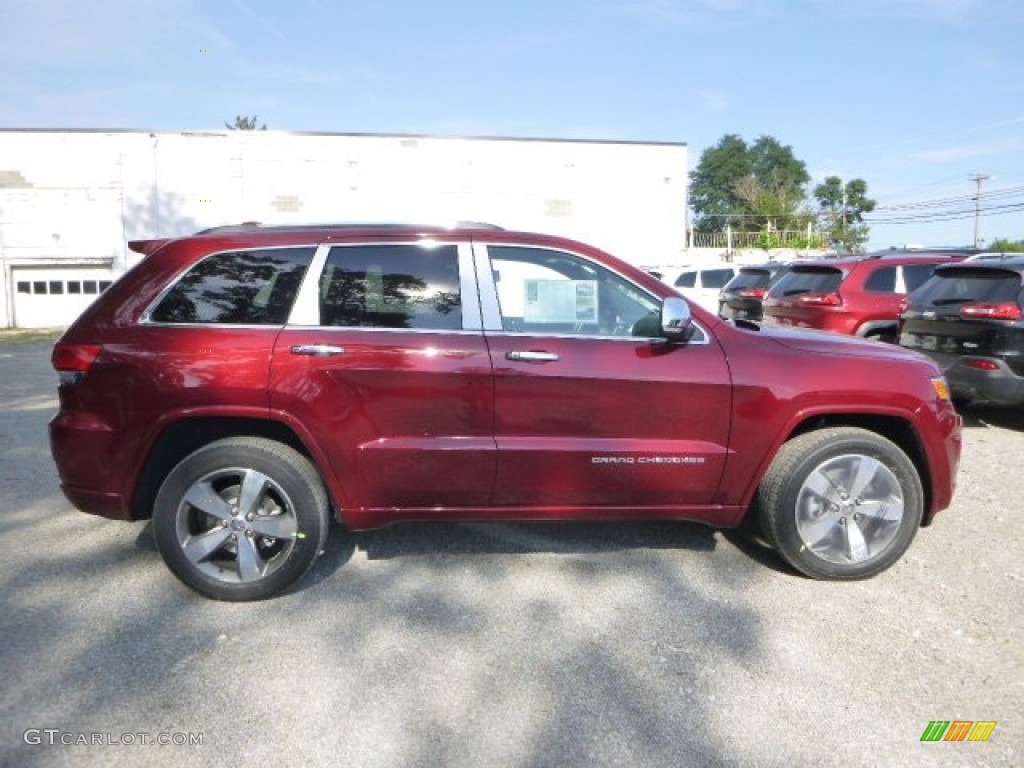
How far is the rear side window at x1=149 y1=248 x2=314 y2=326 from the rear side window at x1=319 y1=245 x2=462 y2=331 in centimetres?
17

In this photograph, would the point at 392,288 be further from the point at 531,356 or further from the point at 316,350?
the point at 531,356

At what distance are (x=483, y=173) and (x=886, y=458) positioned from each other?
21.3 meters

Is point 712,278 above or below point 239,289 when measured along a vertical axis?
above

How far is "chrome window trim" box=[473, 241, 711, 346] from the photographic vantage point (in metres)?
3.72

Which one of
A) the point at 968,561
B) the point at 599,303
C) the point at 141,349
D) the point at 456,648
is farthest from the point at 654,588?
the point at 141,349

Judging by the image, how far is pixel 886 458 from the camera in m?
3.87

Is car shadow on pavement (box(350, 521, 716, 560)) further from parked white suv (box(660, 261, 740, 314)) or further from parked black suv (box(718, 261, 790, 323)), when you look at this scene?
parked white suv (box(660, 261, 740, 314))

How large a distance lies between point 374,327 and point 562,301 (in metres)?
0.94

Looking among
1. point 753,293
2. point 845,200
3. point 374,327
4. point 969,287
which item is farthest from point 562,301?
point 845,200

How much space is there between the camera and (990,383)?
6.76m

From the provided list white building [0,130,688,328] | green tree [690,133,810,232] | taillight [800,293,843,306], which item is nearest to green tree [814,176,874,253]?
green tree [690,133,810,232]

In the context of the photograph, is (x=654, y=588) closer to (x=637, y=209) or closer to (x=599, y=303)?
(x=599, y=303)

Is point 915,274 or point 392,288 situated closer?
point 392,288

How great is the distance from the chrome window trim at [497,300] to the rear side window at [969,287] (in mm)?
4685
